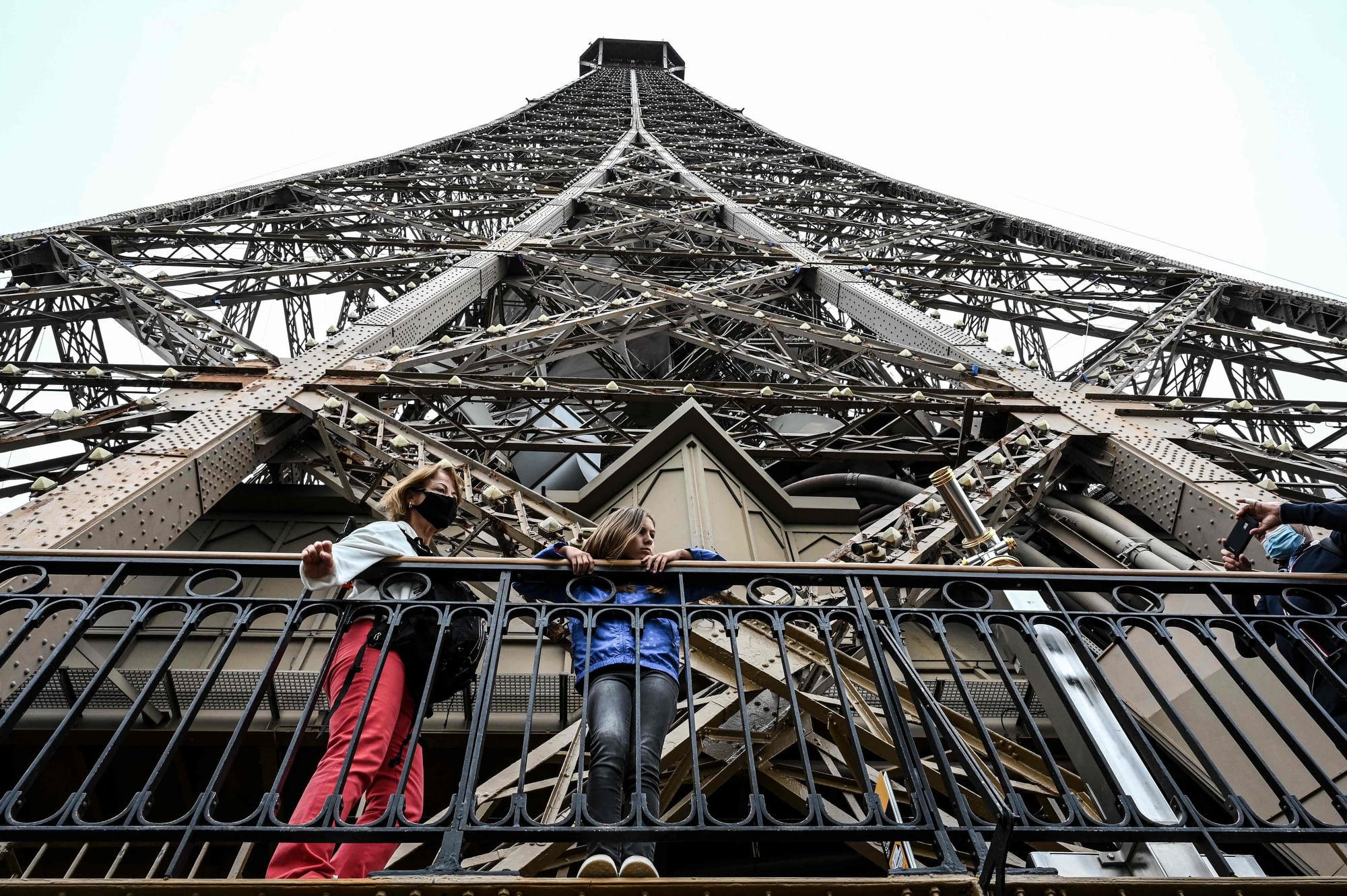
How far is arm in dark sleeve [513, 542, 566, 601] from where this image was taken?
4168 millimetres

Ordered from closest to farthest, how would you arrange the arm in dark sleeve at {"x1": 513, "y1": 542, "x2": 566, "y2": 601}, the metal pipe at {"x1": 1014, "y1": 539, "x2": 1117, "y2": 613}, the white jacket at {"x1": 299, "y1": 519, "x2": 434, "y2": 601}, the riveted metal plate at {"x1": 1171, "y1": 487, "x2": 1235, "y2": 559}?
the white jacket at {"x1": 299, "y1": 519, "x2": 434, "y2": 601}
the arm in dark sleeve at {"x1": 513, "y1": 542, "x2": 566, "y2": 601}
the riveted metal plate at {"x1": 1171, "y1": 487, "x2": 1235, "y2": 559}
the metal pipe at {"x1": 1014, "y1": 539, "x2": 1117, "y2": 613}

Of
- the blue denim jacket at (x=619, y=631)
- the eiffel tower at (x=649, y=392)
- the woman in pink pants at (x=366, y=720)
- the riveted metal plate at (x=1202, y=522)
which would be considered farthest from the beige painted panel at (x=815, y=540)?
the woman in pink pants at (x=366, y=720)

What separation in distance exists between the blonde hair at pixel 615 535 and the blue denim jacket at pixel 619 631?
6.4 inches

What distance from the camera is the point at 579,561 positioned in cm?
390

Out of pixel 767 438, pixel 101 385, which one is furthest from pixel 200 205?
pixel 767 438

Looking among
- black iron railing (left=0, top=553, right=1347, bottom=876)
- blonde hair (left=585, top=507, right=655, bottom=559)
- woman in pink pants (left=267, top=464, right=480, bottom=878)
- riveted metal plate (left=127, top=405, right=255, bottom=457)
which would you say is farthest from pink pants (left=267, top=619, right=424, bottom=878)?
riveted metal plate (left=127, top=405, right=255, bottom=457)

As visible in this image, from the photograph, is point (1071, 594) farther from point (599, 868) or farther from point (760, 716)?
point (599, 868)

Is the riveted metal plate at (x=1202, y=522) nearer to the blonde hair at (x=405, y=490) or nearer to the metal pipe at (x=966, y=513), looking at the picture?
the metal pipe at (x=966, y=513)

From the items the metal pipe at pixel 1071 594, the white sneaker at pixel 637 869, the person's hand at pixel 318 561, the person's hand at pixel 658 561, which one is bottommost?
the metal pipe at pixel 1071 594

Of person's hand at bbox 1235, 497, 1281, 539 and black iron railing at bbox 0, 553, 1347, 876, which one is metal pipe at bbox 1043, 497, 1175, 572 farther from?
person's hand at bbox 1235, 497, 1281, 539

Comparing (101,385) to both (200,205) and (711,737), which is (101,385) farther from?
(200,205)

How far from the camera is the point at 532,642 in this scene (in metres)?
7.04

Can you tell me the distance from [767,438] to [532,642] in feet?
12.6

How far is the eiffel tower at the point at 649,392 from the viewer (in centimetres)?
616
